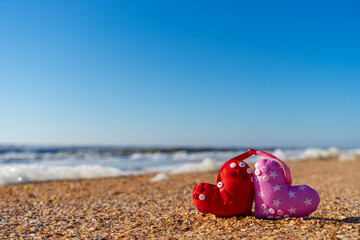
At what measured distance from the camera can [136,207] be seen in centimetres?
609

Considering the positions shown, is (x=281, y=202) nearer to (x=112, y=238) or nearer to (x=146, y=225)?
(x=146, y=225)

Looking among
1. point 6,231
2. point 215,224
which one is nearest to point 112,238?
point 215,224

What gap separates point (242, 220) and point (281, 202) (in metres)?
0.60

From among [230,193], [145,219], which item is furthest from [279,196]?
[145,219]

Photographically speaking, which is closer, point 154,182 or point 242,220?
point 242,220

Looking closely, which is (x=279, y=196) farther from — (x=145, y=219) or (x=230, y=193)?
(x=145, y=219)

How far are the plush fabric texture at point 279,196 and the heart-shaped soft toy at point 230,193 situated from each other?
0.15 metres

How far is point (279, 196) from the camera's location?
160 inches

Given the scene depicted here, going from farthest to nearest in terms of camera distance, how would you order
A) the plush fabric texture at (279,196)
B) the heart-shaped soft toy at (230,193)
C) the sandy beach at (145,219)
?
the heart-shaped soft toy at (230,193) < the plush fabric texture at (279,196) < the sandy beach at (145,219)

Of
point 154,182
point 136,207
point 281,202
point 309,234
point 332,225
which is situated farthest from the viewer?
point 154,182

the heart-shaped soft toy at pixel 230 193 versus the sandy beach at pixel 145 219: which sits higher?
the heart-shaped soft toy at pixel 230 193

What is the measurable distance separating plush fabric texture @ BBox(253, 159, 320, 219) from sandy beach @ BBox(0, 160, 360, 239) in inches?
4.8

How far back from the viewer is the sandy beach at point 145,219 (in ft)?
12.2

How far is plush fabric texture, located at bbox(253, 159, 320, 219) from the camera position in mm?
4043
